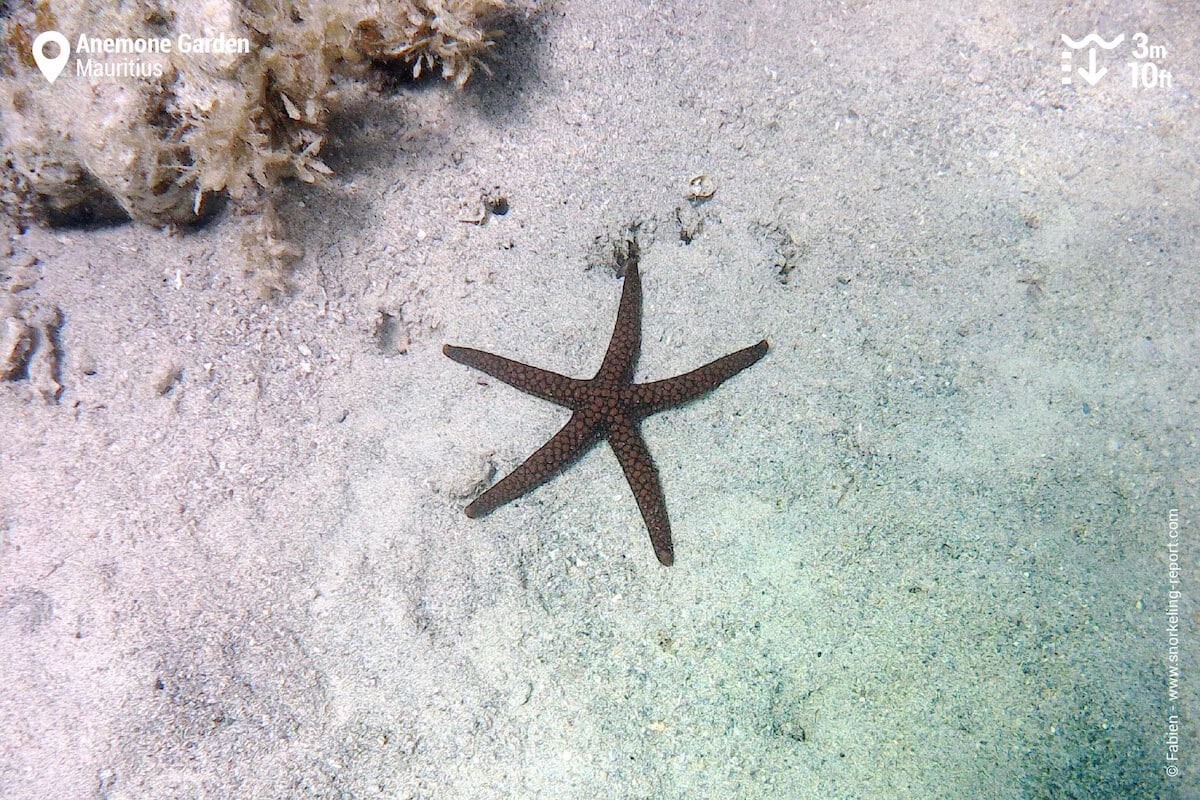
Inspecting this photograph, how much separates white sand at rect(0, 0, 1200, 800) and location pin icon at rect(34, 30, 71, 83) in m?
1.18

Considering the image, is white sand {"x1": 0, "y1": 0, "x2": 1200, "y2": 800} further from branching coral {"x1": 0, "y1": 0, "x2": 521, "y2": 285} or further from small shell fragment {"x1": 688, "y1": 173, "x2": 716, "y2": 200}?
branching coral {"x1": 0, "y1": 0, "x2": 521, "y2": 285}

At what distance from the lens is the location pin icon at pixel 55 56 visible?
379 centimetres

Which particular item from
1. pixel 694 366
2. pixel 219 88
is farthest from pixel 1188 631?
pixel 219 88

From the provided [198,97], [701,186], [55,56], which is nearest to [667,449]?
[701,186]

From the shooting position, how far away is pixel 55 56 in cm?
379

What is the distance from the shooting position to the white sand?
3.74 metres

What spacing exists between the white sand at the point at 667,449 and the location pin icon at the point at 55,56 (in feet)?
3.86

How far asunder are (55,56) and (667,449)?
4976 mm

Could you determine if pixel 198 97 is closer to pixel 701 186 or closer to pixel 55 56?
pixel 55 56

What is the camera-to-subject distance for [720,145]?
4.75 meters

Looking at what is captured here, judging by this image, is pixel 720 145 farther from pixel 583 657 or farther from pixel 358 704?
pixel 358 704

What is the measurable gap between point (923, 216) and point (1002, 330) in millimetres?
1087

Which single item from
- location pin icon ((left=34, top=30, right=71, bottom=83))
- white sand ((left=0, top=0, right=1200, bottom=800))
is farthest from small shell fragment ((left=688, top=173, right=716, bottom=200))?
location pin icon ((left=34, top=30, right=71, bottom=83))

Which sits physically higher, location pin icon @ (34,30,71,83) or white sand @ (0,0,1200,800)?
location pin icon @ (34,30,71,83)
